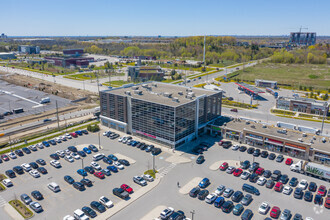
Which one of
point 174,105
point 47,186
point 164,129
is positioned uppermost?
point 174,105

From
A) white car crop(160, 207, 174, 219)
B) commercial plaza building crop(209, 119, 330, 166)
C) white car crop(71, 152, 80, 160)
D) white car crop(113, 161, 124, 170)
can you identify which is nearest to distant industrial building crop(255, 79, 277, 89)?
commercial plaza building crop(209, 119, 330, 166)

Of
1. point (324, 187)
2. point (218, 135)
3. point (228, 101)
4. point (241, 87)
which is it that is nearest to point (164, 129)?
point (218, 135)

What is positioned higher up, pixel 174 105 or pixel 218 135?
pixel 174 105

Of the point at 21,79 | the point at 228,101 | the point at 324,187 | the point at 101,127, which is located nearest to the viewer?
the point at 324,187

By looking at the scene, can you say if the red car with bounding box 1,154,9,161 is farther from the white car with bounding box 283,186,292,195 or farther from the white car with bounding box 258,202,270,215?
the white car with bounding box 283,186,292,195

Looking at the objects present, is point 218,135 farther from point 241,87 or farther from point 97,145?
point 241,87

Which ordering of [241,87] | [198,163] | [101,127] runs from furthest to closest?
[241,87] < [101,127] < [198,163]
